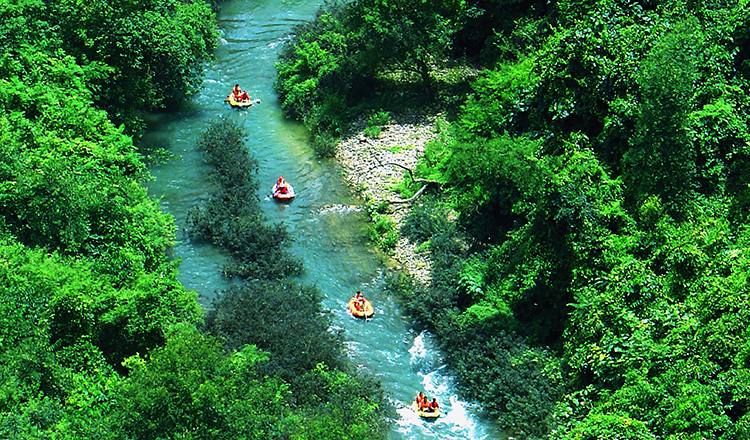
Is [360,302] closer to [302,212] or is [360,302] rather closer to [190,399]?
[302,212]

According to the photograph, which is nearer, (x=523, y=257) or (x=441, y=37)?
(x=523, y=257)

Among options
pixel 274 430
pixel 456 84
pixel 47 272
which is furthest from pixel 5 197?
pixel 456 84

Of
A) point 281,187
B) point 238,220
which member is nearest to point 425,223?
point 281,187

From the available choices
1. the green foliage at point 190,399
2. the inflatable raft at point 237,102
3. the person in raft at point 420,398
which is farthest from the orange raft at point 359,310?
the inflatable raft at point 237,102

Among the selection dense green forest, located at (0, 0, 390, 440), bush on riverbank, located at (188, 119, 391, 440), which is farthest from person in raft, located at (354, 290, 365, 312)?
dense green forest, located at (0, 0, 390, 440)

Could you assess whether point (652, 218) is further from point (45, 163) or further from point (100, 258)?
point (45, 163)
